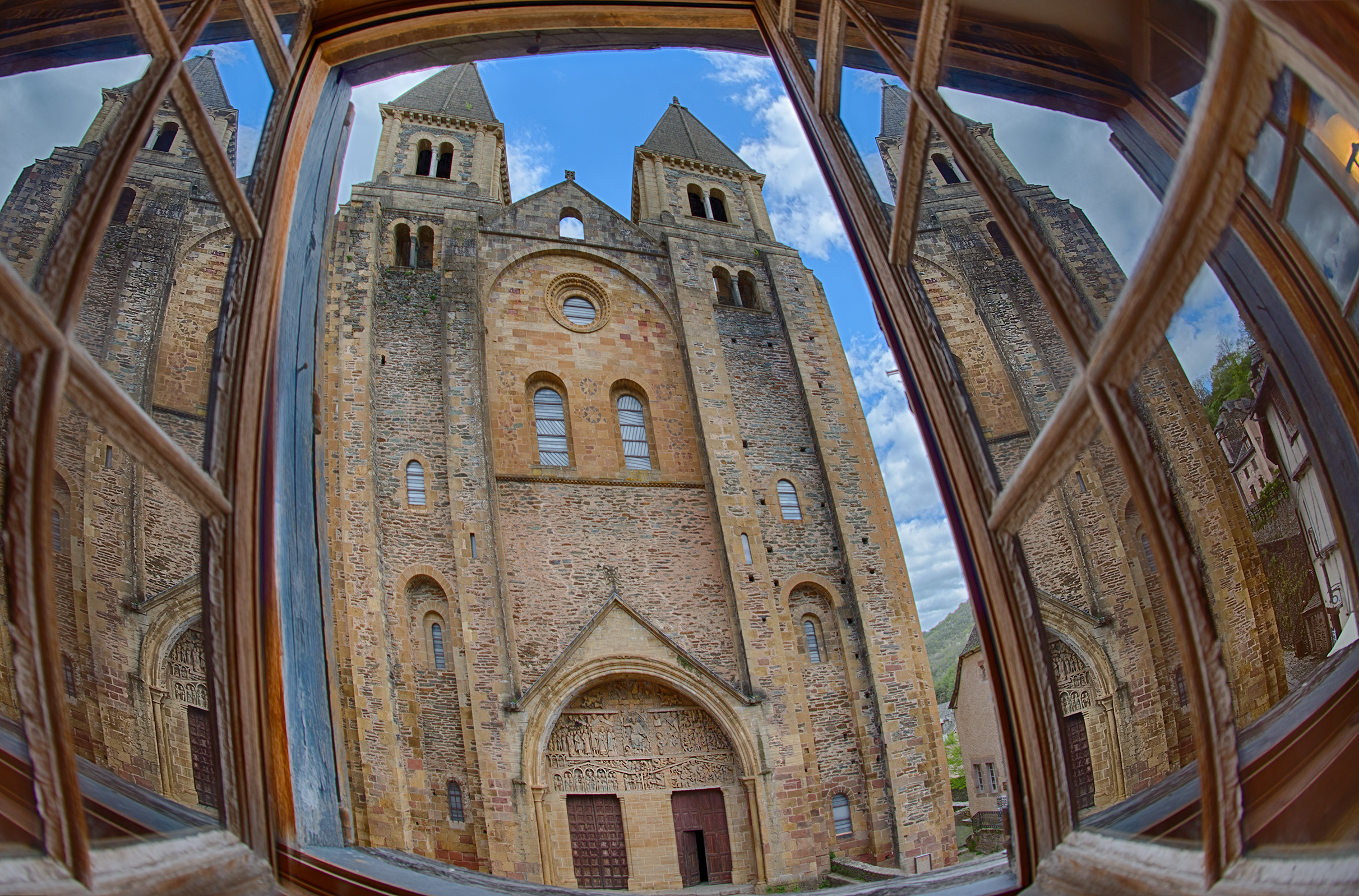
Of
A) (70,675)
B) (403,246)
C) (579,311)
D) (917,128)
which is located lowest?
(70,675)

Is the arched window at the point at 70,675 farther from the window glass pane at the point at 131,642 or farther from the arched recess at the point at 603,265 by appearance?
the arched recess at the point at 603,265

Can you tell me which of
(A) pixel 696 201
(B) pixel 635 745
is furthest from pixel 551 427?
(A) pixel 696 201

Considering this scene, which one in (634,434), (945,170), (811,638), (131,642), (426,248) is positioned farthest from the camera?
(426,248)

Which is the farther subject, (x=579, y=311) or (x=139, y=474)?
(x=579, y=311)

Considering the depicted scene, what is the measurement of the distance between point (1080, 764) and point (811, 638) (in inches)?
446

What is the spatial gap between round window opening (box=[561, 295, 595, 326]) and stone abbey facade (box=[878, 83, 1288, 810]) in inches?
531

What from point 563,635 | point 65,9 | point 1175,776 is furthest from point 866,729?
point 65,9

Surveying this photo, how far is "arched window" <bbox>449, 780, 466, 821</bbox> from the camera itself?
33.0ft

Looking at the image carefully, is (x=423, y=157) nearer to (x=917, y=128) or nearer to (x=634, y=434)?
(x=634, y=434)

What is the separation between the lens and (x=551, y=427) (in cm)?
1410

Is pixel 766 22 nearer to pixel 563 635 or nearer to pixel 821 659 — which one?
pixel 563 635

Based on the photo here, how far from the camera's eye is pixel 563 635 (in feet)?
38.8

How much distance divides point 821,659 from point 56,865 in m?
12.6

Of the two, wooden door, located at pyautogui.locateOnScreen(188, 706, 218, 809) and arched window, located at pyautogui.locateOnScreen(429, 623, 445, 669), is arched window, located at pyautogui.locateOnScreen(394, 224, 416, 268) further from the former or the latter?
wooden door, located at pyautogui.locateOnScreen(188, 706, 218, 809)
